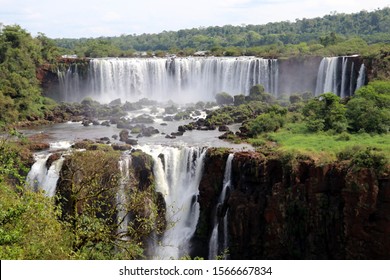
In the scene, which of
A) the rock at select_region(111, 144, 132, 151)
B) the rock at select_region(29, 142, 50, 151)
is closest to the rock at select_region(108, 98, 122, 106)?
the rock at select_region(29, 142, 50, 151)

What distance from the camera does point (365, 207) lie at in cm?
2214

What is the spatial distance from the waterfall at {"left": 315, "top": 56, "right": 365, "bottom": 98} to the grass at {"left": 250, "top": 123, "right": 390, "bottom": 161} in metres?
12.1

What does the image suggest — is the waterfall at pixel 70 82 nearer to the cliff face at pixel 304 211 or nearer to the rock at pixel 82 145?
the rock at pixel 82 145

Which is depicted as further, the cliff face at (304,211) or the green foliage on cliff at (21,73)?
the green foliage on cliff at (21,73)

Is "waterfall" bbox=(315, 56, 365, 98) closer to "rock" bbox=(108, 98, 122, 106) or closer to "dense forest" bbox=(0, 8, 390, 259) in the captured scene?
"dense forest" bbox=(0, 8, 390, 259)

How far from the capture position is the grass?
2522 centimetres

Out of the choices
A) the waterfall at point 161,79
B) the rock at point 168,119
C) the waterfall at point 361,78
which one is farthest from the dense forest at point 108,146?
the waterfall at point 161,79

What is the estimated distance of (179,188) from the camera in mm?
29188

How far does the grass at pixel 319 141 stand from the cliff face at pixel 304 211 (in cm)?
128

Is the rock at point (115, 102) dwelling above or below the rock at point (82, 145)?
below

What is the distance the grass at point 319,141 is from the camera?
25.2 m

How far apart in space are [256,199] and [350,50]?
2973 centimetres

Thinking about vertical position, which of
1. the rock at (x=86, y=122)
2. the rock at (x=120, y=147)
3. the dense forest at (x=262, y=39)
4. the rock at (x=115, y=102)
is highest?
the dense forest at (x=262, y=39)

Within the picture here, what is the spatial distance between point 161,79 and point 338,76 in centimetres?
1777
